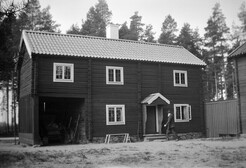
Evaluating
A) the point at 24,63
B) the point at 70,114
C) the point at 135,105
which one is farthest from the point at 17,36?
the point at 135,105

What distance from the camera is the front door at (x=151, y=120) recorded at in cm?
2533

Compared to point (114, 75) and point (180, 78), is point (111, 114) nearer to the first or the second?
point (114, 75)

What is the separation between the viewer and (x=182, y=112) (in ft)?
87.9

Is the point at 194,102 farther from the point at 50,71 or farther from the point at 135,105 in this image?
the point at 50,71

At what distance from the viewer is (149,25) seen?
56594 mm

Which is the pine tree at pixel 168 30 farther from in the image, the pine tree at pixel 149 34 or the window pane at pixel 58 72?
the window pane at pixel 58 72

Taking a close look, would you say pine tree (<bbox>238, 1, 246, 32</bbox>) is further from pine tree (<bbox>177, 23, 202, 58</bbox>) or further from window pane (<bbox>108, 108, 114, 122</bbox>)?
window pane (<bbox>108, 108, 114, 122</bbox>)

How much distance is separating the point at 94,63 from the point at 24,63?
5.47m

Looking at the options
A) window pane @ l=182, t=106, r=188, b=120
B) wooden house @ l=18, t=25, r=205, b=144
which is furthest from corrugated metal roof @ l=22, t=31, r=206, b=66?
window pane @ l=182, t=106, r=188, b=120

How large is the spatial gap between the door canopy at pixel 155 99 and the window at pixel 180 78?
2527 mm

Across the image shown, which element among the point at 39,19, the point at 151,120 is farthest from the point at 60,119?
the point at 39,19

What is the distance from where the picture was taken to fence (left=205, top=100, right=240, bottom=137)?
24359mm

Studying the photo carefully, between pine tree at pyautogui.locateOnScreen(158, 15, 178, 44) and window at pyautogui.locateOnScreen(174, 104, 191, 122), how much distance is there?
26.2 meters

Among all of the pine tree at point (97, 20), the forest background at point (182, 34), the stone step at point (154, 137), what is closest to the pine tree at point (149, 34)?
the forest background at point (182, 34)
